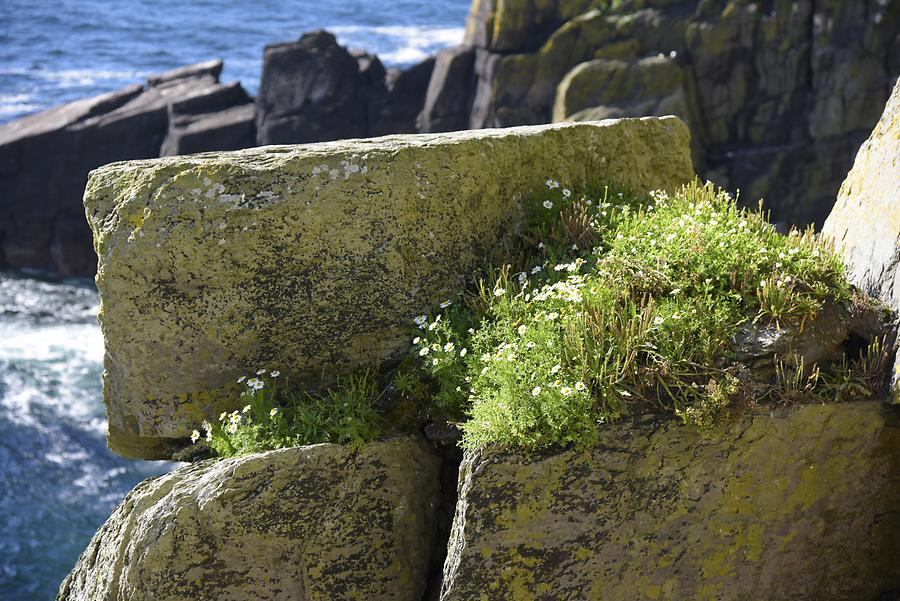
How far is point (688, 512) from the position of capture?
15.9ft

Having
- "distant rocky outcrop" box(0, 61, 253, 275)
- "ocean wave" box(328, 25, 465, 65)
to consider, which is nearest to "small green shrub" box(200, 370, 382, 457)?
"distant rocky outcrop" box(0, 61, 253, 275)

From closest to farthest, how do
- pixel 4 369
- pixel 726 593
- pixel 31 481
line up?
1. pixel 726 593
2. pixel 31 481
3. pixel 4 369

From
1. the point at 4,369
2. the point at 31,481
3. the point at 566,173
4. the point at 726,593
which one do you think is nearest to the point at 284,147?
the point at 566,173

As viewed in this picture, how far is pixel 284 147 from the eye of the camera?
6020mm

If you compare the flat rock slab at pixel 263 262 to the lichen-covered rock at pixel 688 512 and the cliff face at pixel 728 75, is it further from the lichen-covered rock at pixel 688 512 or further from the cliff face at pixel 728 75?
the cliff face at pixel 728 75

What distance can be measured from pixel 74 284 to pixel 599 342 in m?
27.5

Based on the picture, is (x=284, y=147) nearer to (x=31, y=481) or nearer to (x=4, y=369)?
(x=31, y=481)

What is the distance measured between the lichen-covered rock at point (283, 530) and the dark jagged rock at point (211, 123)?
2552 cm

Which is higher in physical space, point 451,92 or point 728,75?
point 728,75

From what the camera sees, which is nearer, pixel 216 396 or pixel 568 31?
pixel 216 396

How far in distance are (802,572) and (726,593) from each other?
46 cm

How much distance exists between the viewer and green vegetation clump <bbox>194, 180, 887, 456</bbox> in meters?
4.83

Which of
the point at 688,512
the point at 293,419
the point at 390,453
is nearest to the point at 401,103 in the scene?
the point at 293,419

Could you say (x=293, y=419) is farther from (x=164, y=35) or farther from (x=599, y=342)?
(x=164, y=35)
